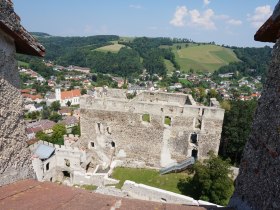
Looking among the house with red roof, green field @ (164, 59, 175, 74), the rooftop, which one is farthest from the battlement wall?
green field @ (164, 59, 175, 74)

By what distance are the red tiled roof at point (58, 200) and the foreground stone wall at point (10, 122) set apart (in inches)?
11.2

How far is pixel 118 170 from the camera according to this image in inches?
815

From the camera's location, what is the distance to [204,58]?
161875 mm

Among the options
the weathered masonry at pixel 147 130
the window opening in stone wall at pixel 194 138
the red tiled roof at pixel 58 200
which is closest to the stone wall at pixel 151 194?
the weathered masonry at pixel 147 130

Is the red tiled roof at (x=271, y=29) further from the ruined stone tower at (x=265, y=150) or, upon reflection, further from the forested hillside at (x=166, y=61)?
the forested hillside at (x=166, y=61)

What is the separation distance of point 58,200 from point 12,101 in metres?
1.81

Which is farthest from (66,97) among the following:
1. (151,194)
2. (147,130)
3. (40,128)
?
(151,194)

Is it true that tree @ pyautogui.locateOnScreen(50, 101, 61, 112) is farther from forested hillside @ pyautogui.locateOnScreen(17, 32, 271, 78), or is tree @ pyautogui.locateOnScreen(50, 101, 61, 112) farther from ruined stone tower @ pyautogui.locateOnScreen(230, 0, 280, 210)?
ruined stone tower @ pyautogui.locateOnScreen(230, 0, 280, 210)

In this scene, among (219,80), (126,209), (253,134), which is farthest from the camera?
(219,80)

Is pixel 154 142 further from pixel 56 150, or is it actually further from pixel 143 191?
pixel 56 150

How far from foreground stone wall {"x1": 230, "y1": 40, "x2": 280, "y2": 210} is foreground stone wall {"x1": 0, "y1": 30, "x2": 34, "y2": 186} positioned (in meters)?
3.69

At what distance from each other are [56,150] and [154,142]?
293 inches

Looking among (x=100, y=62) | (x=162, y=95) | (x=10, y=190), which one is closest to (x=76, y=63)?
(x=100, y=62)

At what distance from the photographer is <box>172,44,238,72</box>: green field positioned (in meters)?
154
